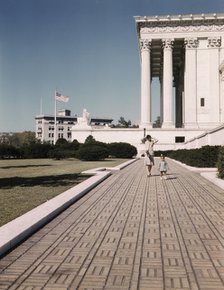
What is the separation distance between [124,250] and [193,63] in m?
61.6

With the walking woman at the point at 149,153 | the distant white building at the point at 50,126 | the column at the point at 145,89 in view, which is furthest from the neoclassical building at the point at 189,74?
the distant white building at the point at 50,126

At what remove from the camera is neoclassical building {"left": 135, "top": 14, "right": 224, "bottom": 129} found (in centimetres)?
6266

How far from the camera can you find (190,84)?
63812mm

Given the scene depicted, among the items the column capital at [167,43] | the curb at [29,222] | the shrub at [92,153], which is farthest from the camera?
the column capital at [167,43]

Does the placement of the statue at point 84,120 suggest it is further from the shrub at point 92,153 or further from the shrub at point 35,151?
the shrub at point 92,153

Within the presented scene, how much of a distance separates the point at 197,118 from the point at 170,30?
1577 centimetres

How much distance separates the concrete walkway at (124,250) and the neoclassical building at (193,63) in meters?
54.0

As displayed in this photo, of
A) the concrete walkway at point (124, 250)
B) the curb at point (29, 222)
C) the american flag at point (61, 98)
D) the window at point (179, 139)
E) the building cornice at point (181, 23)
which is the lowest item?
the concrete walkway at point (124, 250)

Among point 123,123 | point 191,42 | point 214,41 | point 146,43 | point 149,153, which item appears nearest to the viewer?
point 149,153

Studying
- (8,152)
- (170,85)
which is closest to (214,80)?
(170,85)

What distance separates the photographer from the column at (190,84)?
63125 millimetres

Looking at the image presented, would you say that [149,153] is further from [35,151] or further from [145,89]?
[145,89]

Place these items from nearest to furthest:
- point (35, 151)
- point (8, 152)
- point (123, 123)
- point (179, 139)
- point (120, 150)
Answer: point (120, 150)
point (8, 152)
point (35, 151)
point (179, 139)
point (123, 123)

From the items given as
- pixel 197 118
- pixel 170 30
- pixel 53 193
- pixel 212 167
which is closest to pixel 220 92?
pixel 197 118
